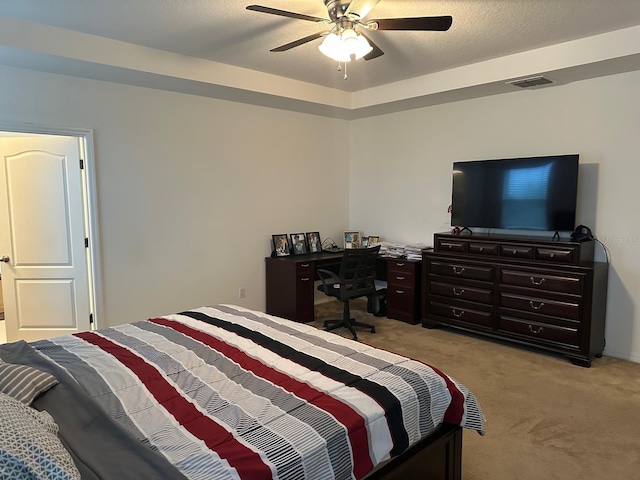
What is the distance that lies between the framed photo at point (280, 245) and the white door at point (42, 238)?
1.99 metres

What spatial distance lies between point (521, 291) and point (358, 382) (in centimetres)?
272

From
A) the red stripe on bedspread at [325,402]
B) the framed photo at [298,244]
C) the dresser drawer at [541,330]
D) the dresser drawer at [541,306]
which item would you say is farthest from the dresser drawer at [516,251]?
the red stripe on bedspread at [325,402]

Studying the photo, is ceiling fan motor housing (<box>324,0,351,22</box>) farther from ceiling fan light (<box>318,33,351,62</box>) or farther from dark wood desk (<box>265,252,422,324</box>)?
dark wood desk (<box>265,252,422,324</box>)

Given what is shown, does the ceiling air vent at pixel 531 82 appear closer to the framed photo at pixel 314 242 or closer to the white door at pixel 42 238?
the framed photo at pixel 314 242

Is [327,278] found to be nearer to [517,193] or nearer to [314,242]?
[314,242]

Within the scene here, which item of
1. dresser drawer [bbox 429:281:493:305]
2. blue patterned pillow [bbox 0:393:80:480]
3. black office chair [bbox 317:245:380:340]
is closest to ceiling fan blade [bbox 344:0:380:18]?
black office chair [bbox 317:245:380:340]

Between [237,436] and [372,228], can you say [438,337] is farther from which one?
[237,436]

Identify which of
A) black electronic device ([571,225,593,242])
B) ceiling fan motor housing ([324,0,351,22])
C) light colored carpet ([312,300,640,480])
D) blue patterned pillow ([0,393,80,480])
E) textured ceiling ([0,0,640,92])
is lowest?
light colored carpet ([312,300,640,480])

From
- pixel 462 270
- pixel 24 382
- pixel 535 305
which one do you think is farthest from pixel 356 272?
pixel 24 382

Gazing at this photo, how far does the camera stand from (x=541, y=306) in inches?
149

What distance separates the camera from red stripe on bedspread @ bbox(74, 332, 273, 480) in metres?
1.25

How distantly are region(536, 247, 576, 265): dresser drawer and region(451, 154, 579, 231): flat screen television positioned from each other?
0.26 metres

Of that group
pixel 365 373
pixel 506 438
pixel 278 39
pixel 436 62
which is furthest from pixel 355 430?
pixel 436 62

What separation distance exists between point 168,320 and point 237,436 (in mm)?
1504
